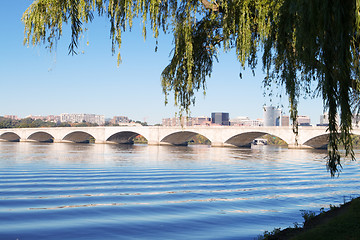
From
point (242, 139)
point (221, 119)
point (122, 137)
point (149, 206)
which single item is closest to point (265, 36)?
point (149, 206)

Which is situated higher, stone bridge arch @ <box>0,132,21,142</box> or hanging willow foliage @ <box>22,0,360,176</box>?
hanging willow foliage @ <box>22,0,360,176</box>

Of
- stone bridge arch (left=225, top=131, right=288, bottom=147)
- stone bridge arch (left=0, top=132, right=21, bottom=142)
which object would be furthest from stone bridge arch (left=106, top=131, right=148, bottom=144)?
stone bridge arch (left=0, top=132, right=21, bottom=142)

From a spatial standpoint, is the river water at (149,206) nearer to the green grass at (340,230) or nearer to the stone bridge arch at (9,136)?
the green grass at (340,230)

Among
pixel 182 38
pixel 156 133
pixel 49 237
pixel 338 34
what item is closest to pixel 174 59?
pixel 182 38

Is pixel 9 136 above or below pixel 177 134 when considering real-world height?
below

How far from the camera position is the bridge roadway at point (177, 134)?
63.2 m

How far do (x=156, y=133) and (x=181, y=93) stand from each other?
2789 inches

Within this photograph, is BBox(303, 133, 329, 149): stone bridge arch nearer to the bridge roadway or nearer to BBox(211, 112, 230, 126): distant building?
the bridge roadway

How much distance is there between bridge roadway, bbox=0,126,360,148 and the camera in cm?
6316

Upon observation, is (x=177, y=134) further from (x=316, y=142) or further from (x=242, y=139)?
(x=316, y=142)

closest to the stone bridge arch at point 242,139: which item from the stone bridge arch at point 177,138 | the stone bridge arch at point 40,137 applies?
the stone bridge arch at point 177,138

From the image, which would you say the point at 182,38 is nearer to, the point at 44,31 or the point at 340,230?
the point at 44,31

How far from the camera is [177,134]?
253ft

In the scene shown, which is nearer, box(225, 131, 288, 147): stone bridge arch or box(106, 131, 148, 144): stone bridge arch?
box(225, 131, 288, 147): stone bridge arch
